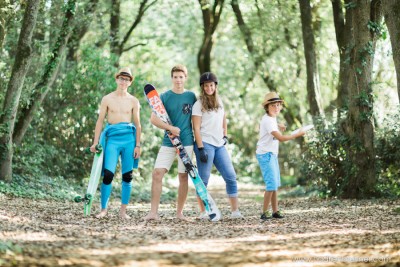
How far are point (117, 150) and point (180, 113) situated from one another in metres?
1.11

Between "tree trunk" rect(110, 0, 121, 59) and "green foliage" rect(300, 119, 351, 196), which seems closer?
"green foliage" rect(300, 119, 351, 196)

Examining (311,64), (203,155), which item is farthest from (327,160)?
(203,155)

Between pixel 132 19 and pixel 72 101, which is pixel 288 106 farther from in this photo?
pixel 72 101

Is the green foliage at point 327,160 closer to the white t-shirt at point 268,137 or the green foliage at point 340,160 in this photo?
the green foliage at point 340,160

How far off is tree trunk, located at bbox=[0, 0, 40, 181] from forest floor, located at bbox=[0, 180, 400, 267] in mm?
4327

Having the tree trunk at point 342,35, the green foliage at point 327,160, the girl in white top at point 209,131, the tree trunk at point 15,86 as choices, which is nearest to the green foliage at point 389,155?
the green foliage at point 327,160

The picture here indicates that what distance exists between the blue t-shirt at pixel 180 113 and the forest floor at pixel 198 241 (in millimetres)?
1142

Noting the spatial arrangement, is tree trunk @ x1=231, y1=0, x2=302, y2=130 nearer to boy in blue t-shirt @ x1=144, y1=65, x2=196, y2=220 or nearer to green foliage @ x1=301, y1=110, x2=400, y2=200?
green foliage @ x1=301, y1=110, x2=400, y2=200

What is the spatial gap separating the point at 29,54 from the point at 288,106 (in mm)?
13100

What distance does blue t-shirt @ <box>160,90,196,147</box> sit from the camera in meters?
8.95

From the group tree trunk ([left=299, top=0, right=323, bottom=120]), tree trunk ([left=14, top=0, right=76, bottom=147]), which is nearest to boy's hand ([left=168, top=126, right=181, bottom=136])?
tree trunk ([left=14, top=0, right=76, bottom=147])

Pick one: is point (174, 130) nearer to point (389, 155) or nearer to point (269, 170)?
point (269, 170)

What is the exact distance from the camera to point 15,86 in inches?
521

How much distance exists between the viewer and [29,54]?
13172 mm
